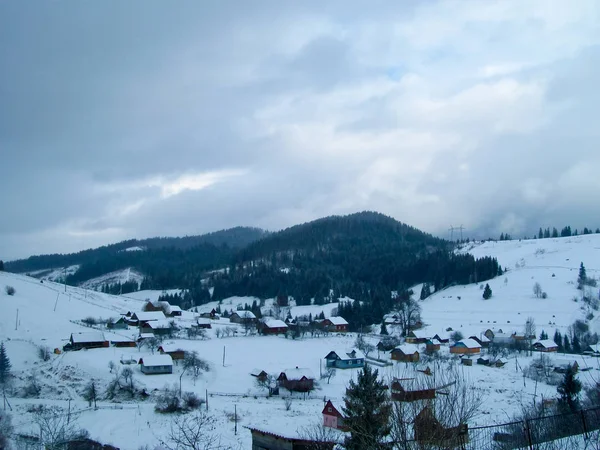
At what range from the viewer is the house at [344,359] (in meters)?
47.1

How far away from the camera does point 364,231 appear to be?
607 ft

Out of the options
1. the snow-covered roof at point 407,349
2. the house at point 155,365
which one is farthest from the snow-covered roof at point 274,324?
the house at point 155,365

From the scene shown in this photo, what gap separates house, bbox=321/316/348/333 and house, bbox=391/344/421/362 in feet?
Answer: 61.7

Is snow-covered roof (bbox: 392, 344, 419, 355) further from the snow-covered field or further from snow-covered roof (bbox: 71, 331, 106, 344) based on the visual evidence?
snow-covered roof (bbox: 71, 331, 106, 344)

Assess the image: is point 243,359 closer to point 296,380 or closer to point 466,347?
point 296,380

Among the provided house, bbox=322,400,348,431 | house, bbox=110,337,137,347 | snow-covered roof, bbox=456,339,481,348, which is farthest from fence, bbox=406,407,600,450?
snow-covered roof, bbox=456,339,481,348

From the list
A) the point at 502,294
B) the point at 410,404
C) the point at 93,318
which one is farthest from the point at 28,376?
the point at 502,294

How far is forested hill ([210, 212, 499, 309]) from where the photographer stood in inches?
4269

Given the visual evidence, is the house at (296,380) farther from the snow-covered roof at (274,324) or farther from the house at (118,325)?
the house at (118,325)

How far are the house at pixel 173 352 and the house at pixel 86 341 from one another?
20.6ft

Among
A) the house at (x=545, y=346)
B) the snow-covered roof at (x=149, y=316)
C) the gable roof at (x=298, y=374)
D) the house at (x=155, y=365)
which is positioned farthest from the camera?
the snow-covered roof at (x=149, y=316)

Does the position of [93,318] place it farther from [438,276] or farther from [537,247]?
[537,247]

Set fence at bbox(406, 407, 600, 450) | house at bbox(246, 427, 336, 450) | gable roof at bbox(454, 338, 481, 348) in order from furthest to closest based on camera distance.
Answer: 1. gable roof at bbox(454, 338, 481, 348)
2. house at bbox(246, 427, 336, 450)
3. fence at bbox(406, 407, 600, 450)

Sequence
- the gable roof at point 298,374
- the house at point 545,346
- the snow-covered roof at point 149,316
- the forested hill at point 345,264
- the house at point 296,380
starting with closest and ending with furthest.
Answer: the house at point 296,380 < the gable roof at point 298,374 < the house at point 545,346 < the snow-covered roof at point 149,316 < the forested hill at point 345,264
